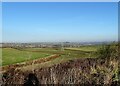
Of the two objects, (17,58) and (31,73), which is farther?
(17,58)

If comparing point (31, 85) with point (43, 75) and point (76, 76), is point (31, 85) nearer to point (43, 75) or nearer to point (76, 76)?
point (43, 75)

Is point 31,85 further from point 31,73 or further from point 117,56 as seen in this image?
point 117,56

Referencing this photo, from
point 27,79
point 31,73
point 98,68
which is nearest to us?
point 27,79

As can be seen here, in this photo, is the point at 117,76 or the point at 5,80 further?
the point at 117,76

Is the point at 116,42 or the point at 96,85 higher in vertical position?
the point at 116,42

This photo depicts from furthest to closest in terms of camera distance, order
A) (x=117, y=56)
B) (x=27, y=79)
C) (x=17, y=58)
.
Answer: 1. (x=17, y=58)
2. (x=117, y=56)
3. (x=27, y=79)

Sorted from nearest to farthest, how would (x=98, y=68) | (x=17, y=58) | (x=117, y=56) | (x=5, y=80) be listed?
(x=5, y=80), (x=98, y=68), (x=117, y=56), (x=17, y=58)

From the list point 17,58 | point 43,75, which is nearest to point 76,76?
point 43,75

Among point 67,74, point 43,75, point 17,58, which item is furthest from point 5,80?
point 17,58

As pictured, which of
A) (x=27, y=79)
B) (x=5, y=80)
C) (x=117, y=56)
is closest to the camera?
(x=5, y=80)
